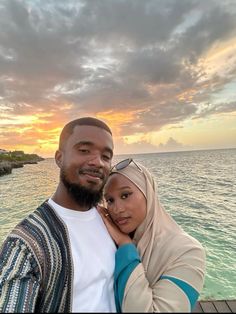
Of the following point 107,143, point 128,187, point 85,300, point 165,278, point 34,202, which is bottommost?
point 34,202

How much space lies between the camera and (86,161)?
195 centimetres

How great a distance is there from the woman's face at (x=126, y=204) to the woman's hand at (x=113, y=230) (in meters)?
0.05

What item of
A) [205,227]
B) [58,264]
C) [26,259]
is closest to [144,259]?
[58,264]

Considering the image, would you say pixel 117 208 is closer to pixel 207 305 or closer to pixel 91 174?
pixel 91 174

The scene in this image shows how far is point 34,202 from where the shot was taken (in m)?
23.0

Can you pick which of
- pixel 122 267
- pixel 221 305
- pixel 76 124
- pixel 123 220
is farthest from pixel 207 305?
pixel 76 124

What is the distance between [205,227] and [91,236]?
1387 centimetres

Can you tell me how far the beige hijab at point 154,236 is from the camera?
72.0 inches

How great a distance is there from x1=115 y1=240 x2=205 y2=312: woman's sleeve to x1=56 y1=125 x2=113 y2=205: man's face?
63 centimetres

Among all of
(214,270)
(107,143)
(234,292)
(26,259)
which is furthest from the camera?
(214,270)

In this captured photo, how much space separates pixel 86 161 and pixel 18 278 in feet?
2.75

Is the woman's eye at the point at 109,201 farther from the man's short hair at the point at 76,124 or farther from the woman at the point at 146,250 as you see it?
the man's short hair at the point at 76,124

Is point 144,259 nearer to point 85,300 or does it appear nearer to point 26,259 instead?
point 85,300

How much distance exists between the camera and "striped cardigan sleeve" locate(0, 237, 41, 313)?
1307 millimetres
